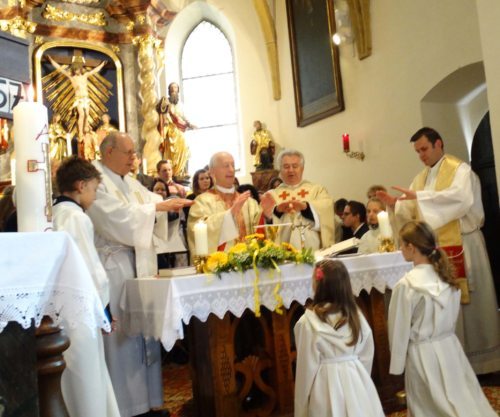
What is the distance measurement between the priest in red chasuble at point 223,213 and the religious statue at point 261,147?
5.39 meters

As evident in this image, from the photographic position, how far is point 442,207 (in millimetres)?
4840

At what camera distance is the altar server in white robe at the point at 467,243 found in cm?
483

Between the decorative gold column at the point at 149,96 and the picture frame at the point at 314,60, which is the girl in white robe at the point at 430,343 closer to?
the picture frame at the point at 314,60

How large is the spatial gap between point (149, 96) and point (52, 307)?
30.4 feet

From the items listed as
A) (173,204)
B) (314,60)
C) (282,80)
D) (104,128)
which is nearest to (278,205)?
(173,204)

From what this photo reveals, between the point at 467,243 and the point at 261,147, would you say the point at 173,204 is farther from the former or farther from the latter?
the point at 261,147

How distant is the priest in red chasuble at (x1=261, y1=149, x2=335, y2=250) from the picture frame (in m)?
4.00

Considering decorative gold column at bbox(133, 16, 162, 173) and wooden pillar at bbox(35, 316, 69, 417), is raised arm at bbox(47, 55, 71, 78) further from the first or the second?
wooden pillar at bbox(35, 316, 69, 417)

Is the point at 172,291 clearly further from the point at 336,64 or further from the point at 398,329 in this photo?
the point at 336,64

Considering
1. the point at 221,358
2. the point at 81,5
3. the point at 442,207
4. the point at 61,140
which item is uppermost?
the point at 81,5

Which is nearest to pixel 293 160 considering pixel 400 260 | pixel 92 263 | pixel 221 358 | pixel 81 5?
pixel 400 260

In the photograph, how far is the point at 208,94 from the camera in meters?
12.0

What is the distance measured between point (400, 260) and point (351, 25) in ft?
15.6

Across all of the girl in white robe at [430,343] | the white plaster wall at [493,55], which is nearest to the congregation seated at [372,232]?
the white plaster wall at [493,55]
